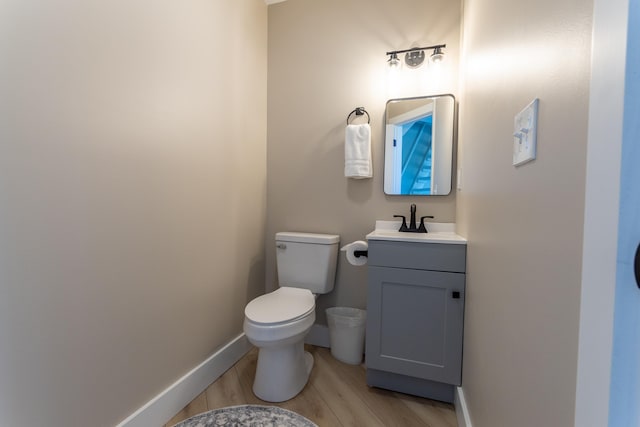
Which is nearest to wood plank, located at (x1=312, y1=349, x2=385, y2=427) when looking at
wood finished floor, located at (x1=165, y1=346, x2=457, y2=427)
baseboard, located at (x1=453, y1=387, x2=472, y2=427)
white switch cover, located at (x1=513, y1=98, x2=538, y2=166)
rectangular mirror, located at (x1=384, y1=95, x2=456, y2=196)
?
wood finished floor, located at (x1=165, y1=346, x2=457, y2=427)

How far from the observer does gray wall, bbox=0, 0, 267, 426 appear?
86 cm

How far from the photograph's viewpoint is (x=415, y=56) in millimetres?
1817

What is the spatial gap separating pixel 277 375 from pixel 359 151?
1.40 meters

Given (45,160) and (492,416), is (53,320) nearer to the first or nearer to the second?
(45,160)

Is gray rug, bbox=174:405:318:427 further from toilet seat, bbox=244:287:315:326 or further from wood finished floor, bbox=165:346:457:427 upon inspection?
toilet seat, bbox=244:287:315:326

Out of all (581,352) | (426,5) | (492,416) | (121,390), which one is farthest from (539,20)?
(121,390)

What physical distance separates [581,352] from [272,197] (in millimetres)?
1949

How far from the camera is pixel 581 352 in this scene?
0.42 m

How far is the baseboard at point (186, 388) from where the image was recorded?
4.05ft

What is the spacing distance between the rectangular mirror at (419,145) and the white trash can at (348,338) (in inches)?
34.8

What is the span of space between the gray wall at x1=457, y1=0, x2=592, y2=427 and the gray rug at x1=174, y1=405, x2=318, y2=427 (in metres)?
0.80

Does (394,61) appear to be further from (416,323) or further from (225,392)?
(225,392)

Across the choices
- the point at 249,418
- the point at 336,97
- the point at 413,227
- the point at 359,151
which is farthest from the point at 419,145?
the point at 249,418

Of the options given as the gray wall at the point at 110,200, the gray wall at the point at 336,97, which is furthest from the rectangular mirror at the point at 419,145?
the gray wall at the point at 110,200
